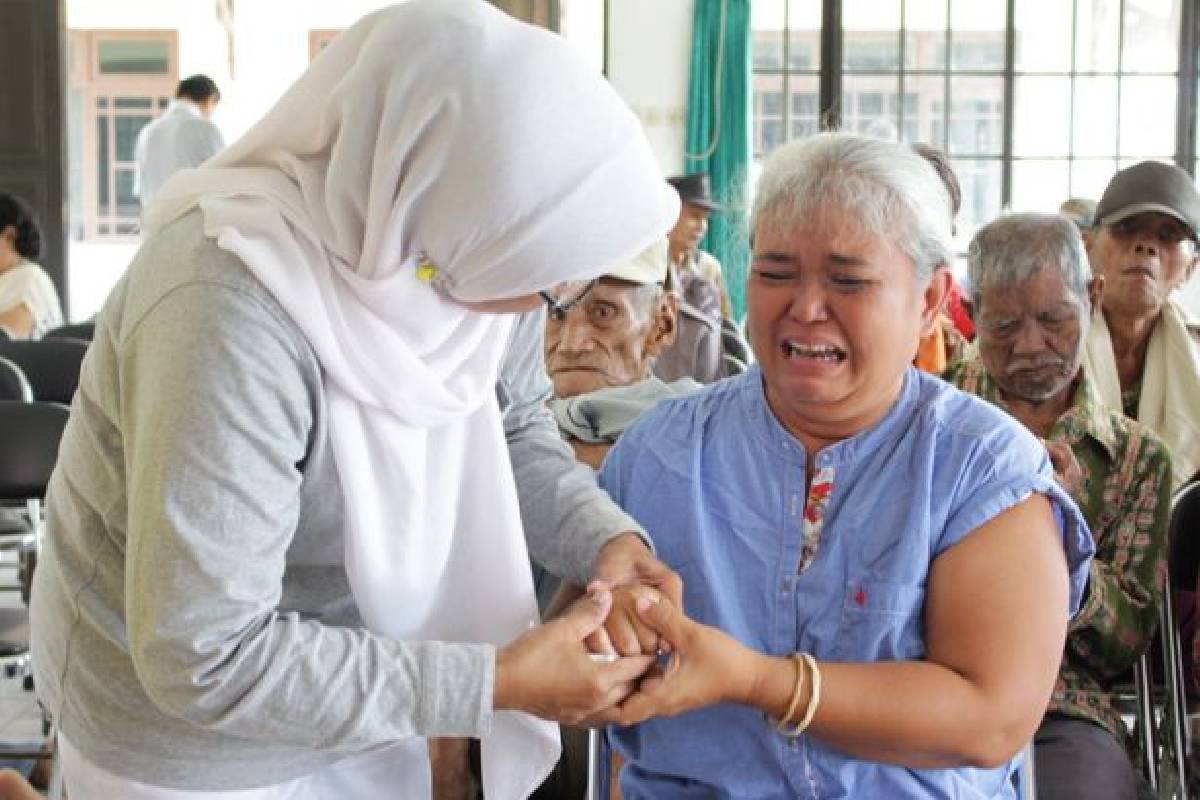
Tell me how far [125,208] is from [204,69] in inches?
89.4

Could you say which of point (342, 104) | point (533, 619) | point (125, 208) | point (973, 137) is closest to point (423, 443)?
point (533, 619)

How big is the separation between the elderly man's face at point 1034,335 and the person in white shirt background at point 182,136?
673 cm

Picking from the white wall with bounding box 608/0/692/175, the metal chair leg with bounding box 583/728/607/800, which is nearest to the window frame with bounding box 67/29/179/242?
the white wall with bounding box 608/0/692/175

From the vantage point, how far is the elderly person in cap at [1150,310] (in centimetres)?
312

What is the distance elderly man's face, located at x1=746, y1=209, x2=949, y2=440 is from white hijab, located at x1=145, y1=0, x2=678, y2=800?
0.22 m

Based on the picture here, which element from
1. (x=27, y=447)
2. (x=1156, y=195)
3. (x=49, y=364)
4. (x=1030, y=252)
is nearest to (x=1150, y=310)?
(x=1156, y=195)

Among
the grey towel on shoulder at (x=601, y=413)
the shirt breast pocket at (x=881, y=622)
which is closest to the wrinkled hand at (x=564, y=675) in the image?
the shirt breast pocket at (x=881, y=622)

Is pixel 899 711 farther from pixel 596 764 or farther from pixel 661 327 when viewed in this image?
pixel 661 327

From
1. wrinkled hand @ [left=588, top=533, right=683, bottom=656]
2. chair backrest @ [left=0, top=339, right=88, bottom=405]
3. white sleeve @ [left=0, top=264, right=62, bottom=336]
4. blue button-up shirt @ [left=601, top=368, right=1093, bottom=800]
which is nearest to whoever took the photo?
wrinkled hand @ [left=588, top=533, right=683, bottom=656]

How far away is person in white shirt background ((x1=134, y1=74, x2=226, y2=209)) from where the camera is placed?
8.77 meters

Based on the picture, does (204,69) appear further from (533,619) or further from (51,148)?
(533,619)

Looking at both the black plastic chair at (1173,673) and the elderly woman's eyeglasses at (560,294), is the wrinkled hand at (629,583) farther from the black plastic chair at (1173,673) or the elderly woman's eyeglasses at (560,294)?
the black plastic chair at (1173,673)

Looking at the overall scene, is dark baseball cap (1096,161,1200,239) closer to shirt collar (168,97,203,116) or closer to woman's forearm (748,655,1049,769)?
woman's forearm (748,655,1049,769)

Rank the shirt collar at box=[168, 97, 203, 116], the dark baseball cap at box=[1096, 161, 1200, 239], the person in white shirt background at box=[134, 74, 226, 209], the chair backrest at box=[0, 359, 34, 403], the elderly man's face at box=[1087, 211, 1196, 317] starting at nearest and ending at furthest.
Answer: the elderly man's face at box=[1087, 211, 1196, 317] → the dark baseball cap at box=[1096, 161, 1200, 239] → the chair backrest at box=[0, 359, 34, 403] → the person in white shirt background at box=[134, 74, 226, 209] → the shirt collar at box=[168, 97, 203, 116]
